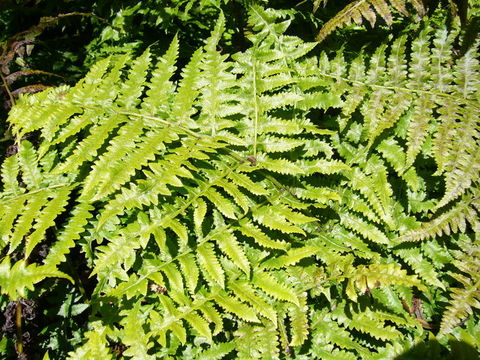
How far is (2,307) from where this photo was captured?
7.33ft

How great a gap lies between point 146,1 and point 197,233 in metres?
1.84

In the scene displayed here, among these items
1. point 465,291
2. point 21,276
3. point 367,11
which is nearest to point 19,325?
point 21,276

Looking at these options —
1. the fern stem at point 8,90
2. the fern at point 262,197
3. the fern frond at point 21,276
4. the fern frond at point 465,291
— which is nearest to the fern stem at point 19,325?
the fern at point 262,197

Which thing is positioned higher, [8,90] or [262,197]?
[8,90]

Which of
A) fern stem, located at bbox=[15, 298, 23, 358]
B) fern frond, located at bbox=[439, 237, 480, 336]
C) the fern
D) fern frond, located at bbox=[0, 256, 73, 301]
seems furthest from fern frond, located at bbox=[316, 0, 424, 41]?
fern stem, located at bbox=[15, 298, 23, 358]

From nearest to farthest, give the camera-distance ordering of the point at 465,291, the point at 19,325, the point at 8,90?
the point at 465,291, the point at 19,325, the point at 8,90

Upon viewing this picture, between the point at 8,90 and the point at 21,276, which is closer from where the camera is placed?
the point at 21,276

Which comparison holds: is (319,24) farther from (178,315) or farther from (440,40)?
(178,315)

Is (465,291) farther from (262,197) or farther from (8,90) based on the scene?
(8,90)

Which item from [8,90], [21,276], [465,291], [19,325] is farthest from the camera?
[8,90]

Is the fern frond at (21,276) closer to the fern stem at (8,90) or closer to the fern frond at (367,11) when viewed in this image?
the fern stem at (8,90)

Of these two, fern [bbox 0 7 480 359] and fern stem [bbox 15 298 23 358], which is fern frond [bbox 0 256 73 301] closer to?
fern [bbox 0 7 480 359]

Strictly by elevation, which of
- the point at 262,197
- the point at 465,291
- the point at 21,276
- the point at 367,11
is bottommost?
the point at 465,291

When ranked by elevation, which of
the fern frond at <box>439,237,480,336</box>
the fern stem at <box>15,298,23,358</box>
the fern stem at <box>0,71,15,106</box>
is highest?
the fern stem at <box>0,71,15,106</box>
